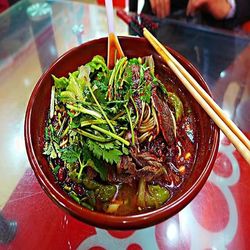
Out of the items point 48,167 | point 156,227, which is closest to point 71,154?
point 48,167

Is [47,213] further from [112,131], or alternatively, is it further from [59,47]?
[59,47]

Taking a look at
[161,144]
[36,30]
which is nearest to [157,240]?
[161,144]

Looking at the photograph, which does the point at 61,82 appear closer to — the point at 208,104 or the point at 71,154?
the point at 71,154

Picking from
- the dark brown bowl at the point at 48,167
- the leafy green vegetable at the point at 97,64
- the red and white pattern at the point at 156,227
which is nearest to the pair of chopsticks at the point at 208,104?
the dark brown bowl at the point at 48,167

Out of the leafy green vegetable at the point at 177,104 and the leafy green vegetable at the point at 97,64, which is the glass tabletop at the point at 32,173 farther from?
the leafy green vegetable at the point at 97,64

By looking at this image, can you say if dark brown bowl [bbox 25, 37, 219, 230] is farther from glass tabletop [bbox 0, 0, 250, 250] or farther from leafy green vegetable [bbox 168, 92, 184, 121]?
glass tabletop [bbox 0, 0, 250, 250]

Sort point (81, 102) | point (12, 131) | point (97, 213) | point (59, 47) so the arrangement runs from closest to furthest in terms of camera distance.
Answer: point (97, 213), point (81, 102), point (12, 131), point (59, 47)

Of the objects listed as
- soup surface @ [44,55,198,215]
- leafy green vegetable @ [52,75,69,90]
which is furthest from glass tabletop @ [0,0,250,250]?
leafy green vegetable @ [52,75,69,90]

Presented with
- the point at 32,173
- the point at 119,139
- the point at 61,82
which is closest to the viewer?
the point at 119,139
